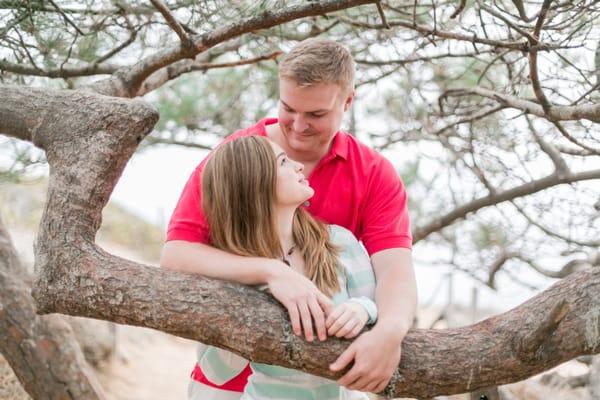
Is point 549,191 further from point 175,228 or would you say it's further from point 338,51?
point 175,228

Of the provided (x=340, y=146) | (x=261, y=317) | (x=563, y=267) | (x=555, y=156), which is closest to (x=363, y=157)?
(x=340, y=146)

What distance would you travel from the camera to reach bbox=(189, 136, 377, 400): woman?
1.82 metres

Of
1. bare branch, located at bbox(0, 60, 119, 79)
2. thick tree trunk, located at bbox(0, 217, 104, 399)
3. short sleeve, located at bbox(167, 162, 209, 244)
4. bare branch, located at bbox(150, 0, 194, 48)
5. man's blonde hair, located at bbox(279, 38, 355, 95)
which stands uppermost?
bare branch, located at bbox(150, 0, 194, 48)

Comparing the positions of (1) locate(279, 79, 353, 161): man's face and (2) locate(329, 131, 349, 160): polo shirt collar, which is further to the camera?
(2) locate(329, 131, 349, 160): polo shirt collar

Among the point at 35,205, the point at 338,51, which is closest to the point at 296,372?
the point at 338,51

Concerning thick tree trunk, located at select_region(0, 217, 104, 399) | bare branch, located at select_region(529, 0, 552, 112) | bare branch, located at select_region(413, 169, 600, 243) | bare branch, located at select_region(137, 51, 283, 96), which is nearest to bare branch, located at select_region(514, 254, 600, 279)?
bare branch, located at select_region(413, 169, 600, 243)

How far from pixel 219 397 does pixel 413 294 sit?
0.60m

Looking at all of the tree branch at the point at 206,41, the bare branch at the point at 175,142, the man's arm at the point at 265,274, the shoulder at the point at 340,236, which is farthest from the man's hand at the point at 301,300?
the bare branch at the point at 175,142

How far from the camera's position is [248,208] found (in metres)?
1.85

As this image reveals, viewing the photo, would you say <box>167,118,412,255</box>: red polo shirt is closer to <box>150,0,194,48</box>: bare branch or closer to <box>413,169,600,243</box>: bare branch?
<box>150,0,194,48</box>: bare branch

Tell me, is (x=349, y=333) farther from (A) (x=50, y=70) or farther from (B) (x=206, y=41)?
(A) (x=50, y=70)

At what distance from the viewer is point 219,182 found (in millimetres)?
1853

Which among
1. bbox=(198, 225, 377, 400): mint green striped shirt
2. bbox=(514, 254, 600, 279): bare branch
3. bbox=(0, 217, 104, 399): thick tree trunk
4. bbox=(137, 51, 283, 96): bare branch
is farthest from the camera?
bbox=(514, 254, 600, 279): bare branch

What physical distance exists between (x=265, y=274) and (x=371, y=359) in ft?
1.01
